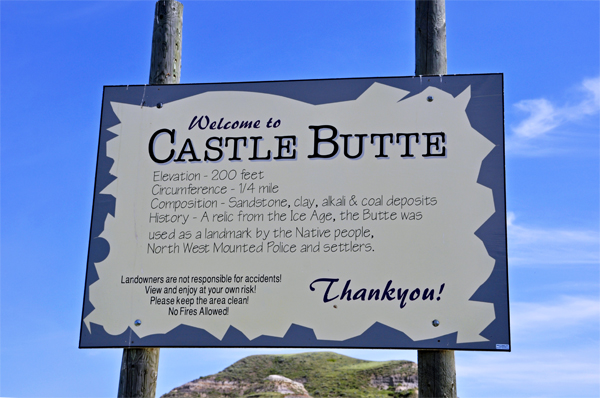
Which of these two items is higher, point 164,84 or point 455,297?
point 164,84

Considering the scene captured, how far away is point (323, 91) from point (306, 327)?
1.81 metres

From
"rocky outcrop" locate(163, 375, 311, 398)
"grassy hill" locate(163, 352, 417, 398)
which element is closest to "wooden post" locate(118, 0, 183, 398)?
"grassy hill" locate(163, 352, 417, 398)

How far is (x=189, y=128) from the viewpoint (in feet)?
16.1

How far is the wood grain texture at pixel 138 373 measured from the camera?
14.7ft

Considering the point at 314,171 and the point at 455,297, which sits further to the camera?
the point at 314,171

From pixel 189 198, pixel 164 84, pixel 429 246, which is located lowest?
pixel 429 246

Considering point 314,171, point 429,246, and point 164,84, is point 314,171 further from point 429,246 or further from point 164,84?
point 164,84

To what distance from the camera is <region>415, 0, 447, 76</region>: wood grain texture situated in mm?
4777

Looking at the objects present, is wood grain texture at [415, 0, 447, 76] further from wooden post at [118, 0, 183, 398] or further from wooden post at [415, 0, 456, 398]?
wooden post at [118, 0, 183, 398]

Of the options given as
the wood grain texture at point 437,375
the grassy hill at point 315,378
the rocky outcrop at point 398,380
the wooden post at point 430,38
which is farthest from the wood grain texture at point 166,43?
the rocky outcrop at point 398,380

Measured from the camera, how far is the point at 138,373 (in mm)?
4488

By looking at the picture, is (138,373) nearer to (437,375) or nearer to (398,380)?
(437,375)

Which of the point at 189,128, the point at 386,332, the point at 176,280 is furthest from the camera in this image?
the point at 189,128

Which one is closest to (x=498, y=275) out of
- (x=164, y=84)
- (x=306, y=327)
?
(x=306, y=327)
